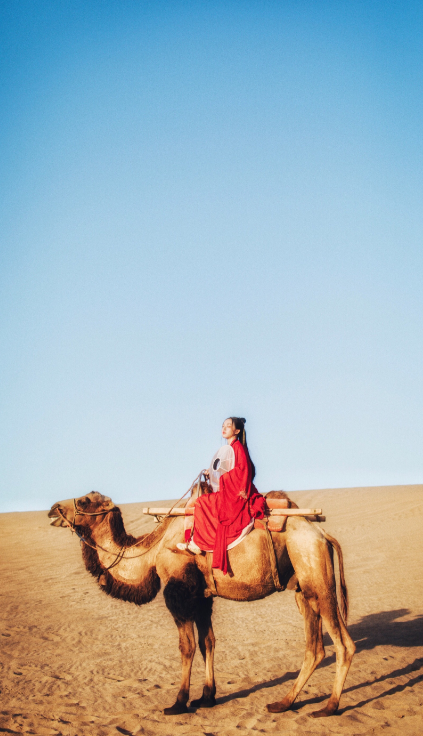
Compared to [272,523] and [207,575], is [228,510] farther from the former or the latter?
[207,575]

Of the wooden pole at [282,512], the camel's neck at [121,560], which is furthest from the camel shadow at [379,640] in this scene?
the wooden pole at [282,512]

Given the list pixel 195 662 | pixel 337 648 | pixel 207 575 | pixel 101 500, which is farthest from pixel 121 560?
pixel 195 662

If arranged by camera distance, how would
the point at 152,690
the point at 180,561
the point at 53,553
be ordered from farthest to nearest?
the point at 53,553 < the point at 152,690 < the point at 180,561

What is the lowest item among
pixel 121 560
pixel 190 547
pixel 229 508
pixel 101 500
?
pixel 121 560

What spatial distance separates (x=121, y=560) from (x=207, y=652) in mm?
1711

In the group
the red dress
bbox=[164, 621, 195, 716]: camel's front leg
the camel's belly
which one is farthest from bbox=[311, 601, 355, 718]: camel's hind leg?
bbox=[164, 621, 195, 716]: camel's front leg

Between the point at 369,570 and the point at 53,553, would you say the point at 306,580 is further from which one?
the point at 53,553

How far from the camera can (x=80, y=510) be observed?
26.0 ft

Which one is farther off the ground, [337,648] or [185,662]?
[337,648]

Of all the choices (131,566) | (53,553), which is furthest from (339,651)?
(53,553)

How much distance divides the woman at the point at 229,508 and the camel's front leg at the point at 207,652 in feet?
3.48

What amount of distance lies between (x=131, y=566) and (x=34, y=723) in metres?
2.13

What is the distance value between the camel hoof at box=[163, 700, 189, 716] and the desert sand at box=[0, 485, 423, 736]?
120mm

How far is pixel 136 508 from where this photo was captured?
3744 centimetres
